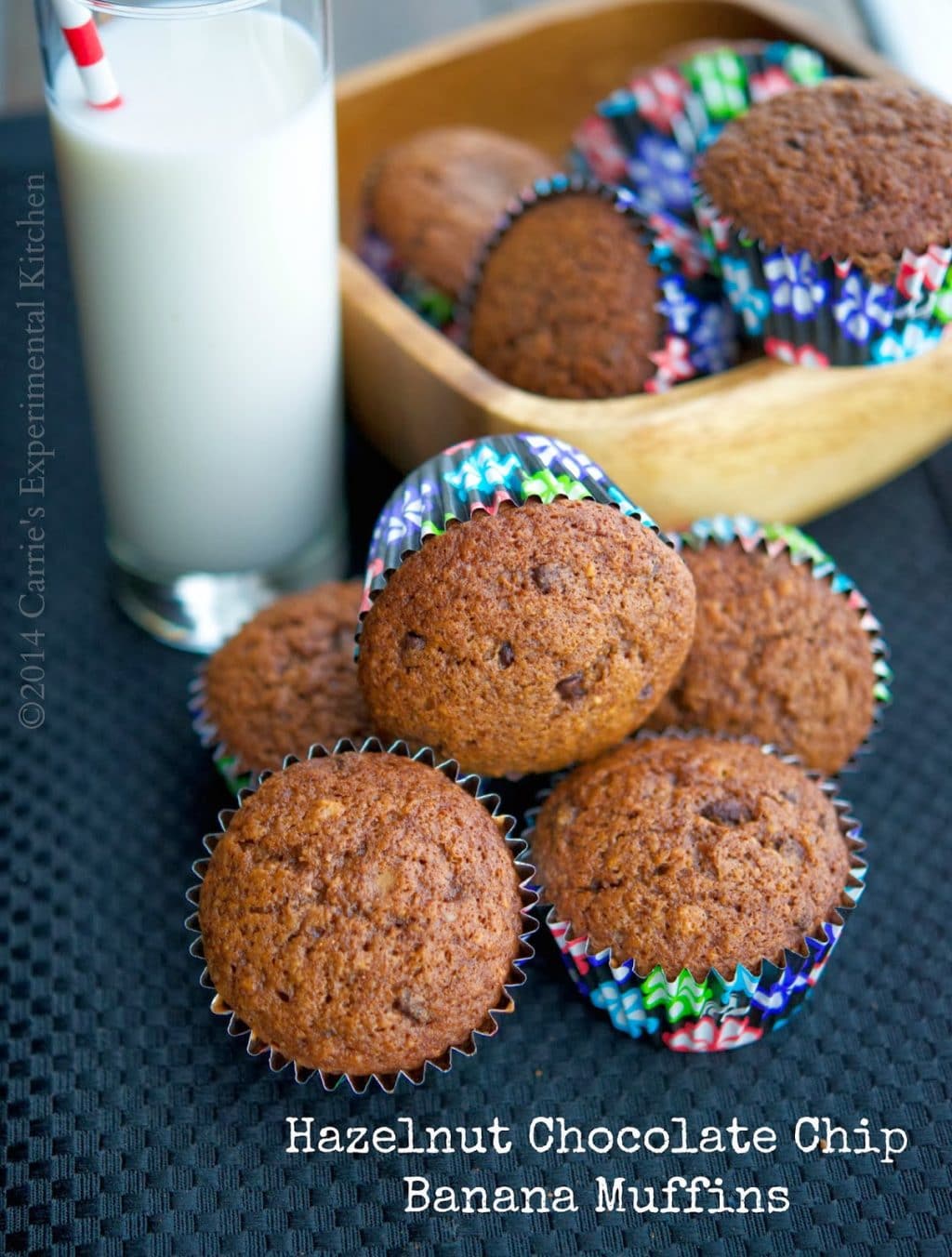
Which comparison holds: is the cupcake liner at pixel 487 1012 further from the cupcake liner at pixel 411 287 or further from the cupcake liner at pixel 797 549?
the cupcake liner at pixel 411 287

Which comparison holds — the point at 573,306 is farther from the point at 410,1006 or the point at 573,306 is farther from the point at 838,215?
the point at 410,1006

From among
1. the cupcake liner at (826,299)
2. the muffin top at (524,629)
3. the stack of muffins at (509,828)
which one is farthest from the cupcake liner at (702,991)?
the cupcake liner at (826,299)

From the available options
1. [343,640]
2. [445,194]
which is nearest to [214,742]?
[343,640]

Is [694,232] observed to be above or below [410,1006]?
above

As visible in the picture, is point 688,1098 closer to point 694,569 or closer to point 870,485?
point 694,569

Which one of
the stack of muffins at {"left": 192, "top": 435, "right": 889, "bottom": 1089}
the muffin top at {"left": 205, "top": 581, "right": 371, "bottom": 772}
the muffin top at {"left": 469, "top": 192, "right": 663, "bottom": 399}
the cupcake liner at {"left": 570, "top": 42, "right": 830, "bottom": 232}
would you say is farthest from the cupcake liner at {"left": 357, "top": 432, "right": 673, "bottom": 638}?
the cupcake liner at {"left": 570, "top": 42, "right": 830, "bottom": 232}

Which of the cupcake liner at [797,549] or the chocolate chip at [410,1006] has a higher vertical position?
the cupcake liner at [797,549]
